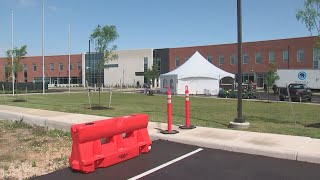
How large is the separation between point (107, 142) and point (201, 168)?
6.55 feet

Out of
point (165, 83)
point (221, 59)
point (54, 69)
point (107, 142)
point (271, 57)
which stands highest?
point (221, 59)

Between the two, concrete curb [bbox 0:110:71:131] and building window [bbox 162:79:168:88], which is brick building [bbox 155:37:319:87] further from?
concrete curb [bbox 0:110:71:131]

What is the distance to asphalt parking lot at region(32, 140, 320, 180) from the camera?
7.18 m

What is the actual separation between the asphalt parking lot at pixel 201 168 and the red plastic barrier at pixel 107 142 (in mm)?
155

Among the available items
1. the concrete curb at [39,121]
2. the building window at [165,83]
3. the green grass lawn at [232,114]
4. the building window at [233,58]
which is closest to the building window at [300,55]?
the building window at [233,58]

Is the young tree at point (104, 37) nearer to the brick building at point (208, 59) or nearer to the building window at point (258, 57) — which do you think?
the brick building at point (208, 59)

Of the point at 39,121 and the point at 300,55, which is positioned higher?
the point at 300,55

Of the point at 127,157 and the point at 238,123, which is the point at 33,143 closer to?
the point at 127,157

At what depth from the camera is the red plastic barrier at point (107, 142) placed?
7.49 m

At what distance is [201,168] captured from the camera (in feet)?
25.2

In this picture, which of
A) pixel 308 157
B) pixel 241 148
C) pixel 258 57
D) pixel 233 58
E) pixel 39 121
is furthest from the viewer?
pixel 233 58

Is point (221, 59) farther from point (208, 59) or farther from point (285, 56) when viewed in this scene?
point (285, 56)

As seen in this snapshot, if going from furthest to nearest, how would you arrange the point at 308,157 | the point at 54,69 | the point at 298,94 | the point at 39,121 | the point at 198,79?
the point at 54,69
the point at 198,79
the point at 298,94
the point at 39,121
the point at 308,157

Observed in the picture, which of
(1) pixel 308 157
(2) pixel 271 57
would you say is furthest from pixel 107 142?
(2) pixel 271 57
